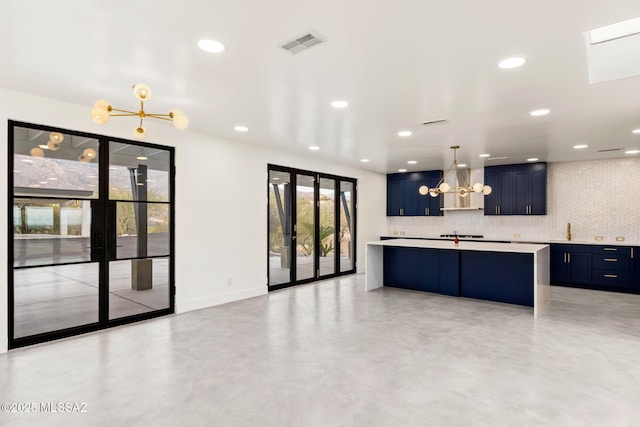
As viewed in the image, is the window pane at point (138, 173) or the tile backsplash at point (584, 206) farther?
the tile backsplash at point (584, 206)

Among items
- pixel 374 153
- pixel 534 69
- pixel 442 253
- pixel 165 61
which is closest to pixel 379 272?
pixel 442 253

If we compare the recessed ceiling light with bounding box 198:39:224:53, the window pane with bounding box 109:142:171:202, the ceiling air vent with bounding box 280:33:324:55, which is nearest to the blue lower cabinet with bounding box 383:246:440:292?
the window pane with bounding box 109:142:171:202

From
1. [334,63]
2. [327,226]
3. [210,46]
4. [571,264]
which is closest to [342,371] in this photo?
[334,63]

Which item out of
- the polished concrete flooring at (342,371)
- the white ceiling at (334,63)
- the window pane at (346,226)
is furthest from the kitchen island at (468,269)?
the white ceiling at (334,63)

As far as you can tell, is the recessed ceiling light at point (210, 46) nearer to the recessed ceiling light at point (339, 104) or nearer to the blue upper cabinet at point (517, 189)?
the recessed ceiling light at point (339, 104)

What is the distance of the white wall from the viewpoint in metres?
4.90

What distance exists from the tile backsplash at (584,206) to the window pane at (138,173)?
6763 millimetres

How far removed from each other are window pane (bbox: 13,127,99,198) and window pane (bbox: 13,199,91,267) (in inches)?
5.2

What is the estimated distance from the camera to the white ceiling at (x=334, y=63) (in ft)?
7.10

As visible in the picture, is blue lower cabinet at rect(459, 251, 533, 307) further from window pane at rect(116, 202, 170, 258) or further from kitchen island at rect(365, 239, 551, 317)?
window pane at rect(116, 202, 170, 258)

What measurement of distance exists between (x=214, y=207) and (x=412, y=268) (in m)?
3.69

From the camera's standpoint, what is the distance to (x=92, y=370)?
3.16m

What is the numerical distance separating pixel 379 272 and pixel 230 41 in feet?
17.4

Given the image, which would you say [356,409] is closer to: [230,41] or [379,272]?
[230,41]
